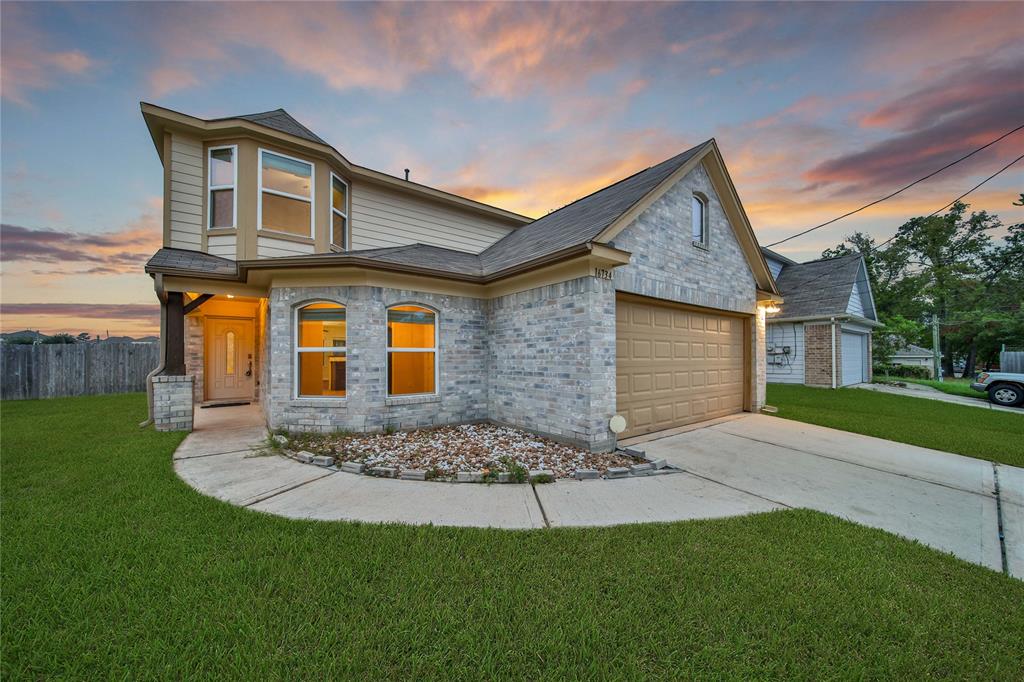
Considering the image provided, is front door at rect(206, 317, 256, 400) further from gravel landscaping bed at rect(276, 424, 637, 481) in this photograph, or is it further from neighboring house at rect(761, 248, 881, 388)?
neighboring house at rect(761, 248, 881, 388)

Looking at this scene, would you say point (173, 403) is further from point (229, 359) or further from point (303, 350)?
point (229, 359)

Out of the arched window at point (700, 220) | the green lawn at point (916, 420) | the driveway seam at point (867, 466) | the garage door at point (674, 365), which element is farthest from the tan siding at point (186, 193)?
the green lawn at point (916, 420)

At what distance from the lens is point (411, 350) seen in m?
7.03

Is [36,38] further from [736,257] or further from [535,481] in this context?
[736,257]

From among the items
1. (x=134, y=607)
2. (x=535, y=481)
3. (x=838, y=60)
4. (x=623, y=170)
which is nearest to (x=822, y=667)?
(x=535, y=481)

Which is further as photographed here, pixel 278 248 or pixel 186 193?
pixel 278 248

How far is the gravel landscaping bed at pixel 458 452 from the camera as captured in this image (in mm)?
4875

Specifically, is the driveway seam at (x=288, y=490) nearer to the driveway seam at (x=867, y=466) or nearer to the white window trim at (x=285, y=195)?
the white window trim at (x=285, y=195)

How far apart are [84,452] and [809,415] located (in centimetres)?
1419

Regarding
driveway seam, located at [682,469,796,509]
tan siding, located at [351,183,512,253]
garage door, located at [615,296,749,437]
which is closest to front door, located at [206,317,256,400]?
tan siding, located at [351,183,512,253]

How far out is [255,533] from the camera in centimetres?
314

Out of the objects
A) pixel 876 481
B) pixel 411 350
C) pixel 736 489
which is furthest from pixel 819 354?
pixel 411 350

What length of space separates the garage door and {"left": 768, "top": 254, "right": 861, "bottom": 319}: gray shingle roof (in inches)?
279

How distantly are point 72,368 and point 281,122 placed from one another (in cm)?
1103
